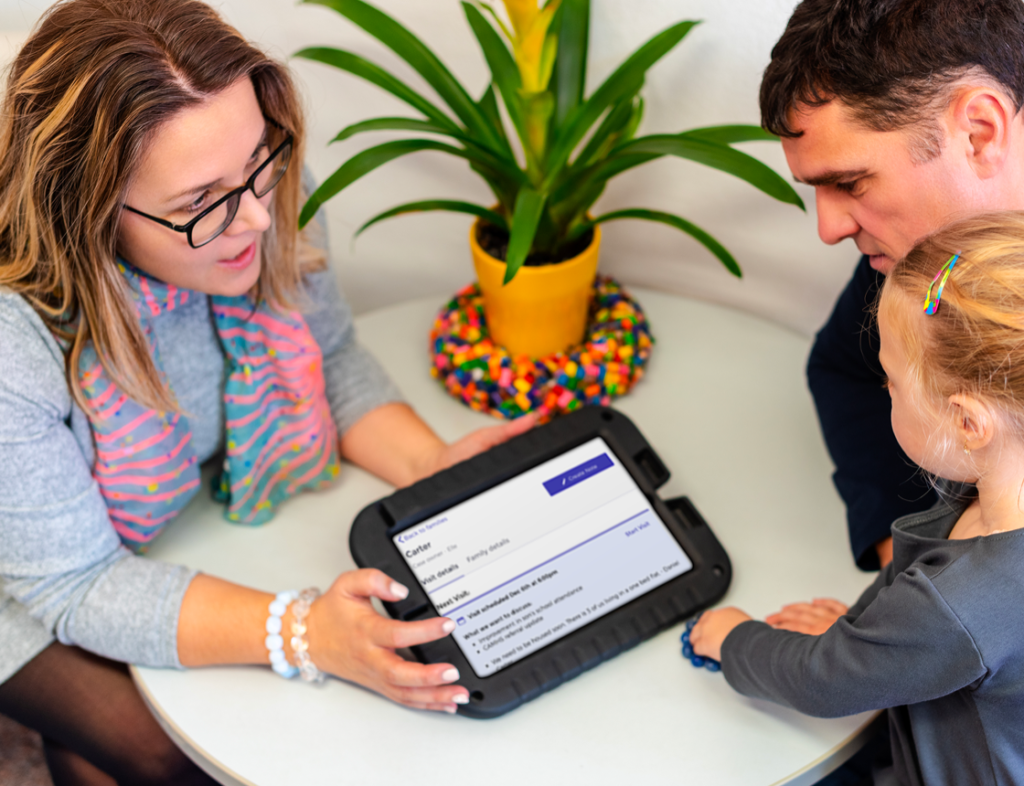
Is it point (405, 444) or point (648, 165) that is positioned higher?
point (648, 165)

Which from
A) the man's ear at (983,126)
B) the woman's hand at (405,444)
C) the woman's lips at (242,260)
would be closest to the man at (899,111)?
the man's ear at (983,126)

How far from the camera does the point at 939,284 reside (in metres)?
0.66

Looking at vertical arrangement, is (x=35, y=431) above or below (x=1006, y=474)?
below

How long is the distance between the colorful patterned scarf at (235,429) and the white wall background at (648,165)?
0.39 m

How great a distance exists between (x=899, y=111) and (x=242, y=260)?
26.5 inches

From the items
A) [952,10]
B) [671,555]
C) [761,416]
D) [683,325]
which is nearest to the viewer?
[952,10]

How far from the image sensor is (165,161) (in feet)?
2.65

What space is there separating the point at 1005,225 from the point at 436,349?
76 cm

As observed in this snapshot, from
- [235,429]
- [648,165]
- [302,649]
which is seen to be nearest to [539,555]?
[302,649]

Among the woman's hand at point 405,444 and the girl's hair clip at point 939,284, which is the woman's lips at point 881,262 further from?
the woman's hand at point 405,444

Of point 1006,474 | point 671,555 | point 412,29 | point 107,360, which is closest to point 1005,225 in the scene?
point 1006,474

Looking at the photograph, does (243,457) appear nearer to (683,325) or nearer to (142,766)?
(142,766)

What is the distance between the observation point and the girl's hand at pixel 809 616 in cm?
90

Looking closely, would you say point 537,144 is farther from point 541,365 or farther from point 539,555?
point 539,555
